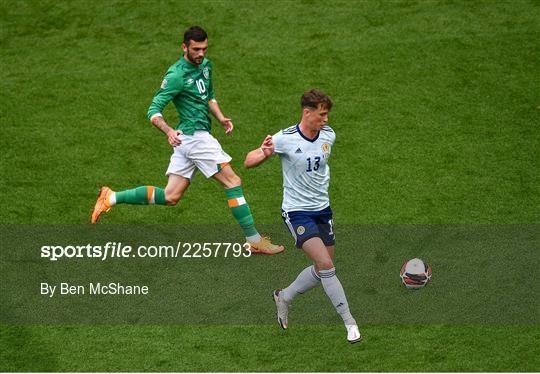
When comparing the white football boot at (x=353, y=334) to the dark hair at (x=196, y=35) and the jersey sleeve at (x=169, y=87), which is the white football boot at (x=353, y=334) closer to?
the jersey sleeve at (x=169, y=87)

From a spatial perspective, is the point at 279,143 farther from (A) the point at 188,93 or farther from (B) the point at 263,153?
(A) the point at 188,93

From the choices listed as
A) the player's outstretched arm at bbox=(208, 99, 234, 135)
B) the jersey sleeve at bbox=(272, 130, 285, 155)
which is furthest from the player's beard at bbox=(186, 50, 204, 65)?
the jersey sleeve at bbox=(272, 130, 285, 155)

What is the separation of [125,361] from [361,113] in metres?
6.06

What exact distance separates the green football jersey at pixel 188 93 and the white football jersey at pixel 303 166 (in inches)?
70.2

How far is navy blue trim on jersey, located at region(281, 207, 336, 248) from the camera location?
37.0 ft

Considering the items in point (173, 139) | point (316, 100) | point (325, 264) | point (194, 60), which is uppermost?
point (194, 60)

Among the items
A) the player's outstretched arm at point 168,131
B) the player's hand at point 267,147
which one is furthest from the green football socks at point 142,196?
the player's hand at point 267,147

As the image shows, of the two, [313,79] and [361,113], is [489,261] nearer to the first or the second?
[361,113]

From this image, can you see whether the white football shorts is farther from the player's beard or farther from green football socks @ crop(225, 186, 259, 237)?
the player's beard

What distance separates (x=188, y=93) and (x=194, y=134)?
49cm

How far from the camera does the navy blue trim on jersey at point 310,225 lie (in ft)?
37.0

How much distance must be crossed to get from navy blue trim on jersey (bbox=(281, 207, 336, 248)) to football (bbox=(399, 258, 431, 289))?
134cm

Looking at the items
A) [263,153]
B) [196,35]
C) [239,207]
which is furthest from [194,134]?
[263,153]

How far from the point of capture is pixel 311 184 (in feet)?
37.2
